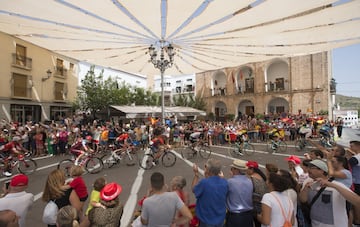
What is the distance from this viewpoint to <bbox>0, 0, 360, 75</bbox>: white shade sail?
21.3 ft

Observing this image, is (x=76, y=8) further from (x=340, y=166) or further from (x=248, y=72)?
(x=248, y=72)

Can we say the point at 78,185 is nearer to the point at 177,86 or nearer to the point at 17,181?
the point at 17,181

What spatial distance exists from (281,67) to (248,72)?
4.79 metres

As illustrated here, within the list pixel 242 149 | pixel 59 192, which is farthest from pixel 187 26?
pixel 59 192

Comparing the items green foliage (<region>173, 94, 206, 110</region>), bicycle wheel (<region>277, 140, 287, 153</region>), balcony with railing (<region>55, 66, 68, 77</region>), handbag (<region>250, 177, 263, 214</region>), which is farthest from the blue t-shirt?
green foliage (<region>173, 94, 206, 110</region>)

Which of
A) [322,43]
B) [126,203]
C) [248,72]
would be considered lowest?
[126,203]

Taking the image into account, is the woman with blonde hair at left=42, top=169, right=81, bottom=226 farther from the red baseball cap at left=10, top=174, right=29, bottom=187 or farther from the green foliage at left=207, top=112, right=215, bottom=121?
the green foliage at left=207, top=112, right=215, bottom=121

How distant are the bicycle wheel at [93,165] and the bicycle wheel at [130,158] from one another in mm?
1386

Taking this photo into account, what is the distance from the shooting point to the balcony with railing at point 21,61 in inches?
776

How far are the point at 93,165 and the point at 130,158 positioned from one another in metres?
1.69

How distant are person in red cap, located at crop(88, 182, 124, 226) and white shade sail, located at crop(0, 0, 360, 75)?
224 inches

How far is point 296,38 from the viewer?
903 cm

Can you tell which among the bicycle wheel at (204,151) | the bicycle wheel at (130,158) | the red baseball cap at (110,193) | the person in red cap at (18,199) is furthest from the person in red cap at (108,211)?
the bicycle wheel at (204,151)

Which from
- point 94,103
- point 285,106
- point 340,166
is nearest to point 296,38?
point 340,166
